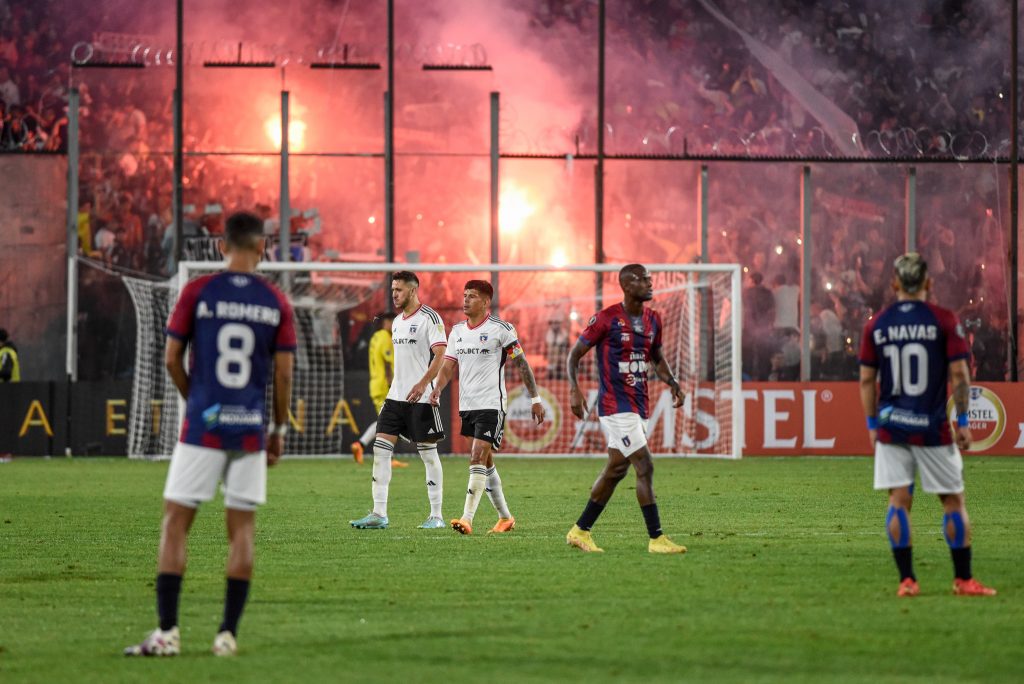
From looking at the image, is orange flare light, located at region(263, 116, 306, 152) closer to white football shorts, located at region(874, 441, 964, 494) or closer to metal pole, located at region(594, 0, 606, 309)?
metal pole, located at region(594, 0, 606, 309)

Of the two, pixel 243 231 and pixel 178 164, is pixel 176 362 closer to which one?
pixel 243 231

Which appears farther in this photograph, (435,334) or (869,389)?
(435,334)

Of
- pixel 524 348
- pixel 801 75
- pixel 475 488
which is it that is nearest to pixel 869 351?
pixel 475 488

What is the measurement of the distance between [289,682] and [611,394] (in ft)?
19.0

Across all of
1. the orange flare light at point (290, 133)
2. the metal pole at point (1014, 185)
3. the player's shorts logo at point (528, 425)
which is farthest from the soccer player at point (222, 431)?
the metal pole at point (1014, 185)

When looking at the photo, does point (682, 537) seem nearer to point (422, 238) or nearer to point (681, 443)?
point (681, 443)

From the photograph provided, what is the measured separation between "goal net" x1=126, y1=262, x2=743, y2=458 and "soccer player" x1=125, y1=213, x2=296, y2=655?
17.4 meters

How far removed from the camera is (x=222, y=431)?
7.65m

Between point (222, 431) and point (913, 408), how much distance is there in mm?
4163

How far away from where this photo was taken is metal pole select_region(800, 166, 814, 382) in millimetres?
29672

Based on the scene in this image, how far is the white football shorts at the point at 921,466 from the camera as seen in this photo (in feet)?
31.2

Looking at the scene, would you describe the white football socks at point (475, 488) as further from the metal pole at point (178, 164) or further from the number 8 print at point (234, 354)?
the metal pole at point (178, 164)

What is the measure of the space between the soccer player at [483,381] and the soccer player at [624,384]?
1744 millimetres

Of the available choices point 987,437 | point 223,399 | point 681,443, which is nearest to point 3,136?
point 681,443
